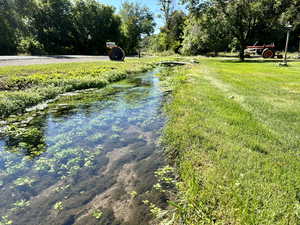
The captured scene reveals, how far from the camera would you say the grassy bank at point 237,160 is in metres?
1.95

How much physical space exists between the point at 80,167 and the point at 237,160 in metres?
2.39

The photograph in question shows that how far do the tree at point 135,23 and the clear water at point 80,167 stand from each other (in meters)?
35.1

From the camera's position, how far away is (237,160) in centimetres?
273

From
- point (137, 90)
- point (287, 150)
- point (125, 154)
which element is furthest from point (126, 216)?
point (137, 90)

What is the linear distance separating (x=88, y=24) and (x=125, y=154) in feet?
107

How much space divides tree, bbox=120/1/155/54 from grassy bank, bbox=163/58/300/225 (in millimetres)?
35889

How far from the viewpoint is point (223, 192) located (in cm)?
219

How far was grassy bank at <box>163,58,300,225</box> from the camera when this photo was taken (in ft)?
6.40

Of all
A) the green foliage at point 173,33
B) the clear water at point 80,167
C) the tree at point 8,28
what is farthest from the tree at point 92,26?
the clear water at point 80,167

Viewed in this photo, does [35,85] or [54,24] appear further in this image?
[54,24]

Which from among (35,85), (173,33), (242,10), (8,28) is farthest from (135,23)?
(35,85)

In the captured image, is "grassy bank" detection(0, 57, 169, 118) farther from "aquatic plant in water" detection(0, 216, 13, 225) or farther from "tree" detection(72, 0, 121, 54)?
"tree" detection(72, 0, 121, 54)

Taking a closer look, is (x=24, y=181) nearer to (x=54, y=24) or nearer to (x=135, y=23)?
(x=54, y=24)

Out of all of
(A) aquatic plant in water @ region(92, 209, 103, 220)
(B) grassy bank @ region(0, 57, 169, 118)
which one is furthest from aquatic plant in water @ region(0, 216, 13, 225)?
(B) grassy bank @ region(0, 57, 169, 118)
